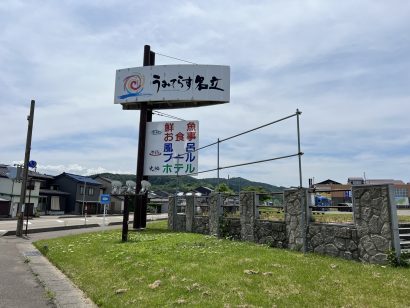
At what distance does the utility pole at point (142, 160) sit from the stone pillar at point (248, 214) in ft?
29.2

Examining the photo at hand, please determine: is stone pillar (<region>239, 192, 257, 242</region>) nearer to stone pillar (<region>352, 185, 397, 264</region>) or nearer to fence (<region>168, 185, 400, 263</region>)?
fence (<region>168, 185, 400, 263</region>)

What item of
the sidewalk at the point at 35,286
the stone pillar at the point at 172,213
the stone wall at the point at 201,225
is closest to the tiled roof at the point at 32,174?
the stone pillar at the point at 172,213

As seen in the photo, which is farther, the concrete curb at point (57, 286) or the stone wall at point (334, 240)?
the stone wall at point (334, 240)

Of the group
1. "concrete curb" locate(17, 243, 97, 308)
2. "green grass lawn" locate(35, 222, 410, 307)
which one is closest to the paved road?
"concrete curb" locate(17, 243, 97, 308)

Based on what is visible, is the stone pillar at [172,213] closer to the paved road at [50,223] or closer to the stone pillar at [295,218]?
the paved road at [50,223]

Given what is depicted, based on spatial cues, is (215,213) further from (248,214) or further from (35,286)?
(35,286)

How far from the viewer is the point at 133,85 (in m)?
23.8

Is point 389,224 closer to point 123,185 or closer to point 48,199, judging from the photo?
point 123,185

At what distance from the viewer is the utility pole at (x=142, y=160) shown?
Answer: 21891mm

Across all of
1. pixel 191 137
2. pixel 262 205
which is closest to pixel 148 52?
pixel 191 137

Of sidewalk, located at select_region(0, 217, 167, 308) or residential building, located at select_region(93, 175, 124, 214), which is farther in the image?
residential building, located at select_region(93, 175, 124, 214)

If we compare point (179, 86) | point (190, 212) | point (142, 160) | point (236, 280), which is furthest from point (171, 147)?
point (236, 280)

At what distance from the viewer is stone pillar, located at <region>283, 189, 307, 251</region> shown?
10.4m

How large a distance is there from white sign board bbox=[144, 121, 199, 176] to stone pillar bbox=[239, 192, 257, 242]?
8921 mm
